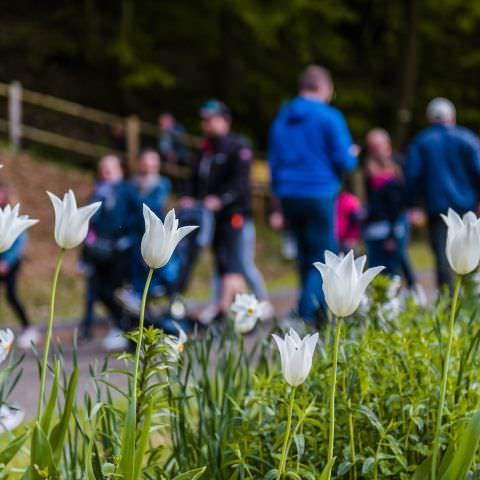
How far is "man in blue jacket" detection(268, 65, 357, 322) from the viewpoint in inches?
308

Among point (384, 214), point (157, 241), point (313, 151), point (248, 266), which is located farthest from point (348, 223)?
point (157, 241)

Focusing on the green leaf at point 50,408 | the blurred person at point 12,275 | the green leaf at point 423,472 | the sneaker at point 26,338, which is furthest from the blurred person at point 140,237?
the green leaf at point 423,472

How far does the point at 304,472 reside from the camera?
2.70 metres

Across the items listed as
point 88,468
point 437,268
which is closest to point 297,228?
point 437,268

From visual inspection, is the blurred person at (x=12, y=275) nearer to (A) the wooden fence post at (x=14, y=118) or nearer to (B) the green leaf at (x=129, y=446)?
(B) the green leaf at (x=129, y=446)

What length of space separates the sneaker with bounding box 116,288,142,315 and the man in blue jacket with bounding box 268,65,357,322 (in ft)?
4.65

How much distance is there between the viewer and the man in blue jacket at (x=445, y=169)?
28.5ft

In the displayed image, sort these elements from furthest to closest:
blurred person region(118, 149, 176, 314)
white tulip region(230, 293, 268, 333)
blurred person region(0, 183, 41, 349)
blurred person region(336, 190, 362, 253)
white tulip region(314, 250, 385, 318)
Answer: blurred person region(336, 190, 362, 253) → blurred person region(0, 183, 41, 349) → blurred person region(118, 149, 176, 314) → white tulip region(230, 293, 268, 333) → white tulip region(314, 250, 385, 318)

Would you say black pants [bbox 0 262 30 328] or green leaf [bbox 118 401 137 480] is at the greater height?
black pants [bbox 0 262 30 328]

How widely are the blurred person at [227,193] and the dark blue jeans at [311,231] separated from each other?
49.0 inches

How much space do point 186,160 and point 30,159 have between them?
3942mm

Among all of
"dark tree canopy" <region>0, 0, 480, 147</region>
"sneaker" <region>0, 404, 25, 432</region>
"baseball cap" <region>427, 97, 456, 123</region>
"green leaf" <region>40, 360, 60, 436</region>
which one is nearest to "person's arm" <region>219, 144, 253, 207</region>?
"baseball cap" <region>427, 97, 456, 123</region>

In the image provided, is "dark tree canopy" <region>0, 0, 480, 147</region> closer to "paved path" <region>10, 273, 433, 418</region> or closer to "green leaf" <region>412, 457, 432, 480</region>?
"paved path" <region>10, 273, 433, 418</region>

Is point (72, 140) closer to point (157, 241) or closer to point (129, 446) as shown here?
point (157, 241)
